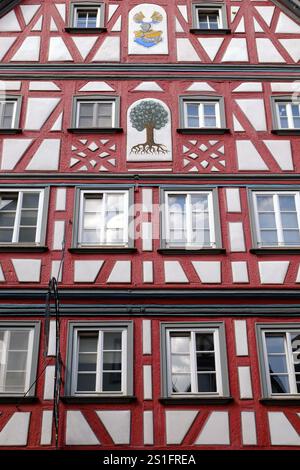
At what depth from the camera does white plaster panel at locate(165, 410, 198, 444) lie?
11422 mm

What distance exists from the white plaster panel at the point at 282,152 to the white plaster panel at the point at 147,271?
3.70 metres

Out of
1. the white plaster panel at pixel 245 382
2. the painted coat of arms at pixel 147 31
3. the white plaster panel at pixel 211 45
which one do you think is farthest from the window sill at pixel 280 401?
the painted coat of arms at pixel 147 31

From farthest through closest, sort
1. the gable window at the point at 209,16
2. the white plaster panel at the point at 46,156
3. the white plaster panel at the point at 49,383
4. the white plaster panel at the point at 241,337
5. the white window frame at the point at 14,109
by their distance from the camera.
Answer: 1. the gable window at the point at 209,16
2. the white window frame at the point at 14,109
3. the white plaster panel at the point at 46,156
4. the white plaster panel at the point at 241,337
5. the white plaster panel at the point at 49,383

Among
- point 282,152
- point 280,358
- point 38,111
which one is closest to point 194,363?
point 280,358

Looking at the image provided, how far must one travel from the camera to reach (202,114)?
1523 centimetres

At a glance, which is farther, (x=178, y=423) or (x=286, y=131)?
(x=286, y=131)

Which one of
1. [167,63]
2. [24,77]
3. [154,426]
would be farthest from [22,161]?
[154,426]

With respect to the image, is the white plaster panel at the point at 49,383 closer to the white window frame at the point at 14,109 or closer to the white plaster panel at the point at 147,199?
the white plaster panel at the point at 147,199

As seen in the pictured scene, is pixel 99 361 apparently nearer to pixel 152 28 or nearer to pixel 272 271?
pixel 272 271

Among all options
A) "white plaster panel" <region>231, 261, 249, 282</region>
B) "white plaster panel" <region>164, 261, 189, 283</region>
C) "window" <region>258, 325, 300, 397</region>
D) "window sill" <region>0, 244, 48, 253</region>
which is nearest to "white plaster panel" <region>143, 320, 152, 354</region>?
"white plaster panel" <region>164, 261, 189, 283</region>

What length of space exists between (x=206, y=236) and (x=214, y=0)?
22.8ft

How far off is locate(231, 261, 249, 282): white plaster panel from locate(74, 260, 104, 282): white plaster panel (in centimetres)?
259

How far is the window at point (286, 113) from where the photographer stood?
1503 centimetres

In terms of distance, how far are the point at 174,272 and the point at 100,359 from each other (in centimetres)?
226
